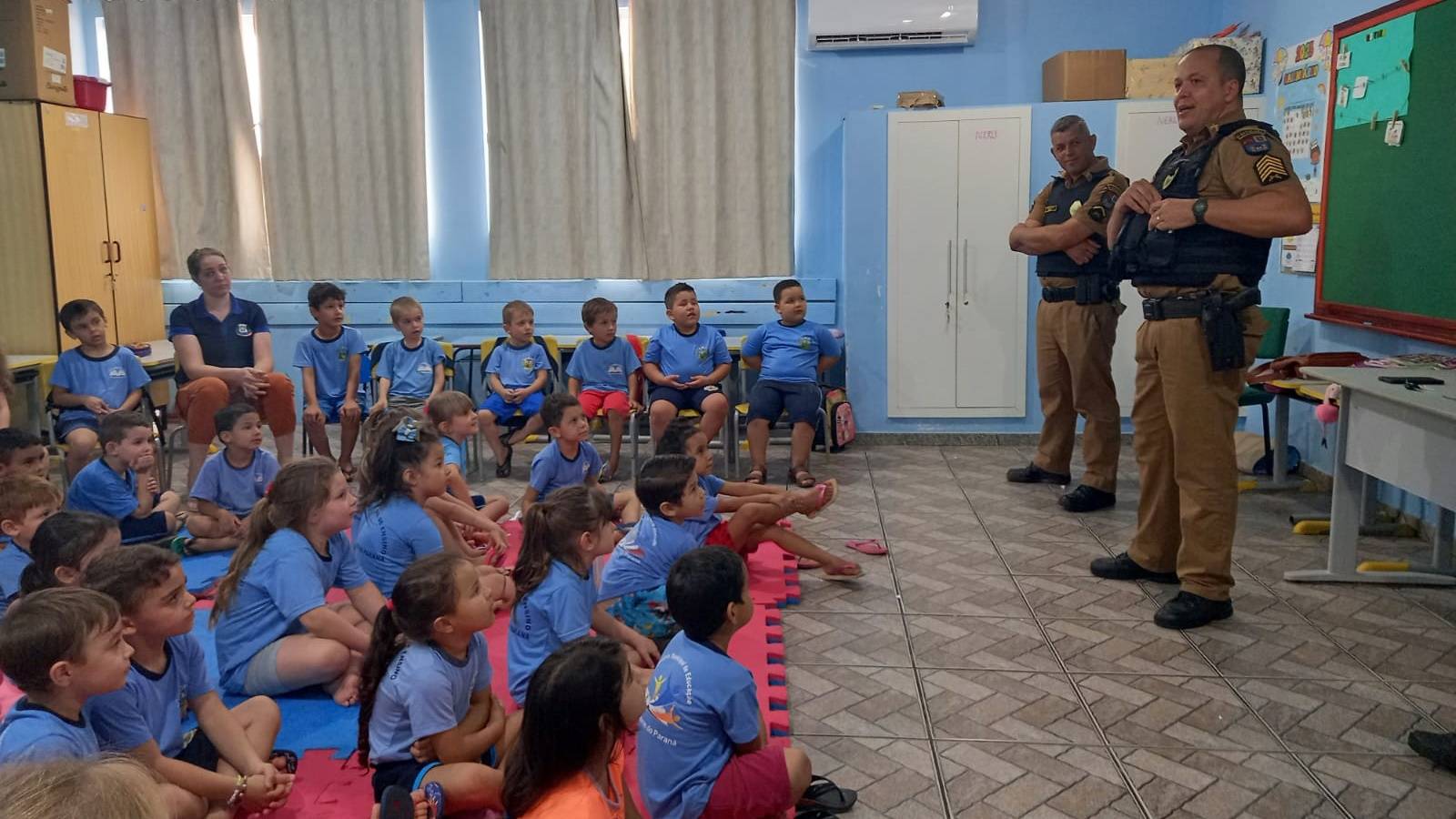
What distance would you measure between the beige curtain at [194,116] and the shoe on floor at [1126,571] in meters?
5.67

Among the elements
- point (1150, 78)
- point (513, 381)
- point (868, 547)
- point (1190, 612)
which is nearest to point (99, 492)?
point (513, 381)

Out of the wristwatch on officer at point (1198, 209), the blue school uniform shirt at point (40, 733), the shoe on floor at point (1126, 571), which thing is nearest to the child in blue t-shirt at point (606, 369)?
the shoe on floor at point (1126, 571)

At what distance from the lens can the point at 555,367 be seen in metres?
6.30

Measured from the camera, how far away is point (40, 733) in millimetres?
1957

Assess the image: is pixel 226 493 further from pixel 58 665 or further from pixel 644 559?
pixel 58 665

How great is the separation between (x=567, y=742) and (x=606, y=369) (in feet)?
13.8

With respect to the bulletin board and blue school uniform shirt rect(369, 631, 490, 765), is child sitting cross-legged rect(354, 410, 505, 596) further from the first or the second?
the bulletin board

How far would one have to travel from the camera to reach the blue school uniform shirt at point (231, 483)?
4371mm

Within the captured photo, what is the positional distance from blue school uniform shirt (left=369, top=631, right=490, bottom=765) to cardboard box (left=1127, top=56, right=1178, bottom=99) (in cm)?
526

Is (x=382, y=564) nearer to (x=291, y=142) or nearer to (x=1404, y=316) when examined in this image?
(x=1404, y=316)

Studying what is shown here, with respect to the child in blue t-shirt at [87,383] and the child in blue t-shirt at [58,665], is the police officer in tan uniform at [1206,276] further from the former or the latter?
the child in blue t-shirt at [87,383]

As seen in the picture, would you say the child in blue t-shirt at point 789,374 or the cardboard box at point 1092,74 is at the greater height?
the cardboard box at point 1092,74

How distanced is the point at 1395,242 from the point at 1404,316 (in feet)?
1.03

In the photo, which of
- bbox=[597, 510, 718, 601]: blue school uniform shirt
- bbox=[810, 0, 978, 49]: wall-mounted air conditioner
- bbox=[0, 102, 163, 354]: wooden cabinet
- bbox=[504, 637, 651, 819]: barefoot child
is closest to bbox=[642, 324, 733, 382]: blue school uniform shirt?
bbox=[810, 0, 978, 49]: wall-mounted air conditioner
